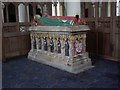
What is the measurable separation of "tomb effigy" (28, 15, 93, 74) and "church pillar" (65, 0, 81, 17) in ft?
3.53

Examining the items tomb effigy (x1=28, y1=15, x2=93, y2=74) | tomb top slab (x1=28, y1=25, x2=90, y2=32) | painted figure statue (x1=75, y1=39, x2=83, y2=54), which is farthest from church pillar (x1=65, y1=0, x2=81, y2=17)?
painted figure statue (x1=75, y1=39, x2=83, y2=54)

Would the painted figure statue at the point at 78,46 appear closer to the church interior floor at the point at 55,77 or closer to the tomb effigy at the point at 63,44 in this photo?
the tomb effigy at the point at 63,44

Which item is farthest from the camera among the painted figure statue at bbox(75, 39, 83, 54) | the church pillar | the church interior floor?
the church pillar

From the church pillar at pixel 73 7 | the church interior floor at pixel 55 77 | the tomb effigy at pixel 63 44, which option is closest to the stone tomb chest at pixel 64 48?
the tomb effigy at pixel 63 44

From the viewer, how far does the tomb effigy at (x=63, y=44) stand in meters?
2.86

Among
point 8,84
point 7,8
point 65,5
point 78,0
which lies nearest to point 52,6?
point 65,5

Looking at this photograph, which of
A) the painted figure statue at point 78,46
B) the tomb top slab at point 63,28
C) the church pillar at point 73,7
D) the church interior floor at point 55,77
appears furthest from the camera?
the church pillar at point 73,7

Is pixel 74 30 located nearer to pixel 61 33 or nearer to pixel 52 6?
pixel 61 33

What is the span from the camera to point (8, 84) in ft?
7.85

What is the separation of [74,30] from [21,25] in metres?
1.58

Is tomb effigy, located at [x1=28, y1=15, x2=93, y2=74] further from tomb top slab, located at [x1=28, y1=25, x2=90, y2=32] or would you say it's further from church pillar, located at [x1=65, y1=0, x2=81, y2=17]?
church pillar, located at [x1=65, y1=0, x2=81, y2=17]

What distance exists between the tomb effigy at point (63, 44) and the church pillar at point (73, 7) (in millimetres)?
1075

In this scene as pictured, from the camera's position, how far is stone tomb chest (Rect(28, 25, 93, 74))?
2.86 m

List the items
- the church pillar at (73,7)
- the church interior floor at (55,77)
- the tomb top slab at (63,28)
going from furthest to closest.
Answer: the church pillar at (73,7) < the tomb top slab at (63,28) < the church interior floor at (55,77)
